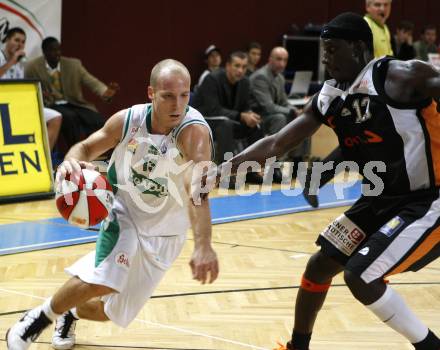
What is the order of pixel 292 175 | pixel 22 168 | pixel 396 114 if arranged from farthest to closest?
1. pixel 292 175
2. pixel 22 168
3. pixel 396 114

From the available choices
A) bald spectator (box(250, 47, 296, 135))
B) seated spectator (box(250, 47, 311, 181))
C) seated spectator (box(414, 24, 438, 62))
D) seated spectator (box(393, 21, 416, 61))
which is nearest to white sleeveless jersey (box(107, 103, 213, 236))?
seated spectator (box(250, 47, 311, 181))

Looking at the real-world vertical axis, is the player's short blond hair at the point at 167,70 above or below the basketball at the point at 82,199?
above

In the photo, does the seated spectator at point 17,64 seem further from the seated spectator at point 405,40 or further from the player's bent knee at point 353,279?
the seated spectator at point 405,40

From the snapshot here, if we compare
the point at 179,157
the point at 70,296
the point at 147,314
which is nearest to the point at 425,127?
the point at 179,157

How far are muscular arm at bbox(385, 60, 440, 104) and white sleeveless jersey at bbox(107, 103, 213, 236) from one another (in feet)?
3.61

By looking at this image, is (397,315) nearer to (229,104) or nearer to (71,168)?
(71,168)

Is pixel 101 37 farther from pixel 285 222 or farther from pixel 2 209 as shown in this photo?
pixel 285 222

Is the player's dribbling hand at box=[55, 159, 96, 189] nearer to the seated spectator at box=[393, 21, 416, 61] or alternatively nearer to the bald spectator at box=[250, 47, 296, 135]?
the bald spectator at box=[250, 47, 296, 135]

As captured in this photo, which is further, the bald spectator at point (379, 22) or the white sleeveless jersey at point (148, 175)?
the bald spectator at point (379, 22)

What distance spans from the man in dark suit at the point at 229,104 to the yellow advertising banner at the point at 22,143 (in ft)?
8.17

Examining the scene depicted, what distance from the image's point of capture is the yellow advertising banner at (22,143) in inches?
377

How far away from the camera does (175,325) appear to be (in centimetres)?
529

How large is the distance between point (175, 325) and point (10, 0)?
7509 mm

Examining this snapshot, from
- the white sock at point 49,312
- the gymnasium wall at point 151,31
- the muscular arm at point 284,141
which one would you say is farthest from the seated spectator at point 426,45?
the white sock at point 49,312
